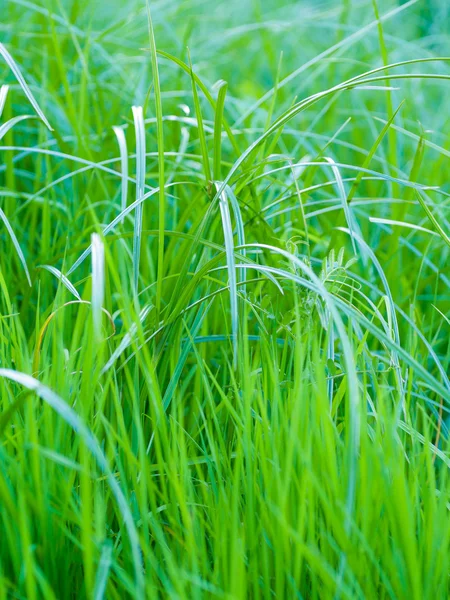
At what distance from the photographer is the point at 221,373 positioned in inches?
34.8

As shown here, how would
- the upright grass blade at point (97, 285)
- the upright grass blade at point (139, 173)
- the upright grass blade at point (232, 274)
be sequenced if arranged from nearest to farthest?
the upright grass blade at point (97, 285) < the upright grass blade at point (232, 274) < the upright grass blade at point (139, 173)

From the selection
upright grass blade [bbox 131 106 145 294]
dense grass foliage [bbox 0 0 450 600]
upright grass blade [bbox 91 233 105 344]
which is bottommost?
dense grass foliage [bbox 0 0 450 600]

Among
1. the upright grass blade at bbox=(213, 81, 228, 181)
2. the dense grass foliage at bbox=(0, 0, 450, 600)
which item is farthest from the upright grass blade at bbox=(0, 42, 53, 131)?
the upright grass blade at bbox=(213, 81, 228, 181)

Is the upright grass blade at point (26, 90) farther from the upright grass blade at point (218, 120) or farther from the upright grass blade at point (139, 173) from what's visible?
the upright grass blade at point (218, 120)

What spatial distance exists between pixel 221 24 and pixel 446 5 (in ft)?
2.68

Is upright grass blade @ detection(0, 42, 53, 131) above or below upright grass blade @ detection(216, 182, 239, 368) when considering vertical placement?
above

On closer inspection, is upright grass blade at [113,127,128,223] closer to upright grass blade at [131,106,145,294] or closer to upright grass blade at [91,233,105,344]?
upright grass blade at [131,106,145,294]

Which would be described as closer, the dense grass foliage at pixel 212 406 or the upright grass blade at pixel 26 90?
the dense grass foliage at pixel 212 406

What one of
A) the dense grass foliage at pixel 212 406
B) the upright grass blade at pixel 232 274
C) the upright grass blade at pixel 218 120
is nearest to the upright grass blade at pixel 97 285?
the dense grass foliage at pixel 212 406

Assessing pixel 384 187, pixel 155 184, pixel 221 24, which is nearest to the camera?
pixel 155 184

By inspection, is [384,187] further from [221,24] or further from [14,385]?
[221,24]

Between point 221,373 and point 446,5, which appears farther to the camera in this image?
point 446,5

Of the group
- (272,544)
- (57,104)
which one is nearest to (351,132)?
(57,104)

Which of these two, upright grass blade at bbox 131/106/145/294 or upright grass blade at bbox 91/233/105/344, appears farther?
upright grass blade at bbox 131/106/145/294
